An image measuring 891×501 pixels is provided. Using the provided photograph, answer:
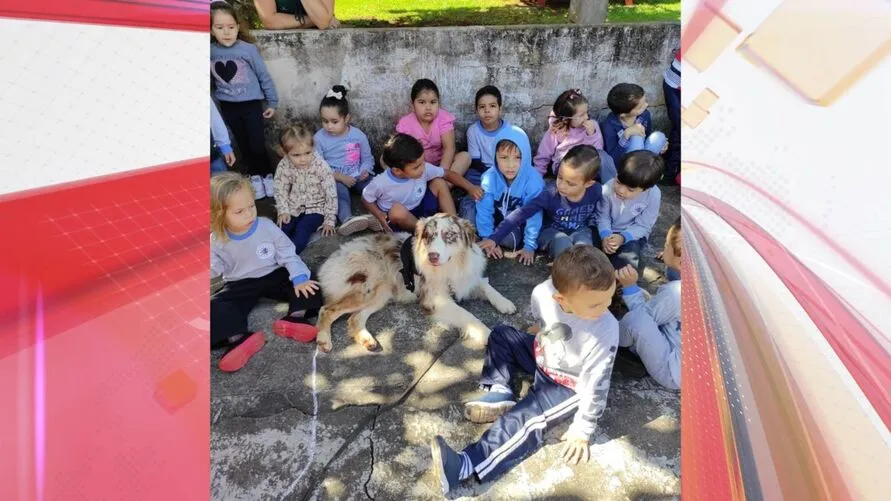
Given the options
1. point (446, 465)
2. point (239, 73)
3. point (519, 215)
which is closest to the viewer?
point (446, 465)

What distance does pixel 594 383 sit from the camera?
9.02 ft

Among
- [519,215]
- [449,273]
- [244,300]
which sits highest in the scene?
[519,215]

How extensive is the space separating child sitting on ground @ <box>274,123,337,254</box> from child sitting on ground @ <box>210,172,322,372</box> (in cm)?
85

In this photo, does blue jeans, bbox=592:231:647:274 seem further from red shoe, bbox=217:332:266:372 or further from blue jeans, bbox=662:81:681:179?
red shoe, bbox=217:332:266:372

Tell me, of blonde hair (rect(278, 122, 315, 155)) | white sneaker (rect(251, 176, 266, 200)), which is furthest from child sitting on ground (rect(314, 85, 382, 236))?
white sneaker (rect(251, 176, 266, 200))

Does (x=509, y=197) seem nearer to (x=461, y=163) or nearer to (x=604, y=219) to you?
(x=604, y=219)

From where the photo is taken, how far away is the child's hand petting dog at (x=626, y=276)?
3874mm

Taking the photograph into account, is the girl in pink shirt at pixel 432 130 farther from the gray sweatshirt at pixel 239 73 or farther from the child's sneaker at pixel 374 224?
the gray sweatshirt at pixel 239 73

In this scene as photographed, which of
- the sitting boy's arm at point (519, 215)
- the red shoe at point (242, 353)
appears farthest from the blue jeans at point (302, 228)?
the sitting boy's arm at point (519, 215)

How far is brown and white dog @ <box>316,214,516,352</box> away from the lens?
3939 mm

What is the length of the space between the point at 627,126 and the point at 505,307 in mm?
2691

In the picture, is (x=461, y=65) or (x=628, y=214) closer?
(x=628, y=214)

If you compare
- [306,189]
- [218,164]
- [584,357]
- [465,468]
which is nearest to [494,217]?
[306,189]

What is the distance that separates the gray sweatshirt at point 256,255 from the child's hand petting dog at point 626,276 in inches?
91.5
